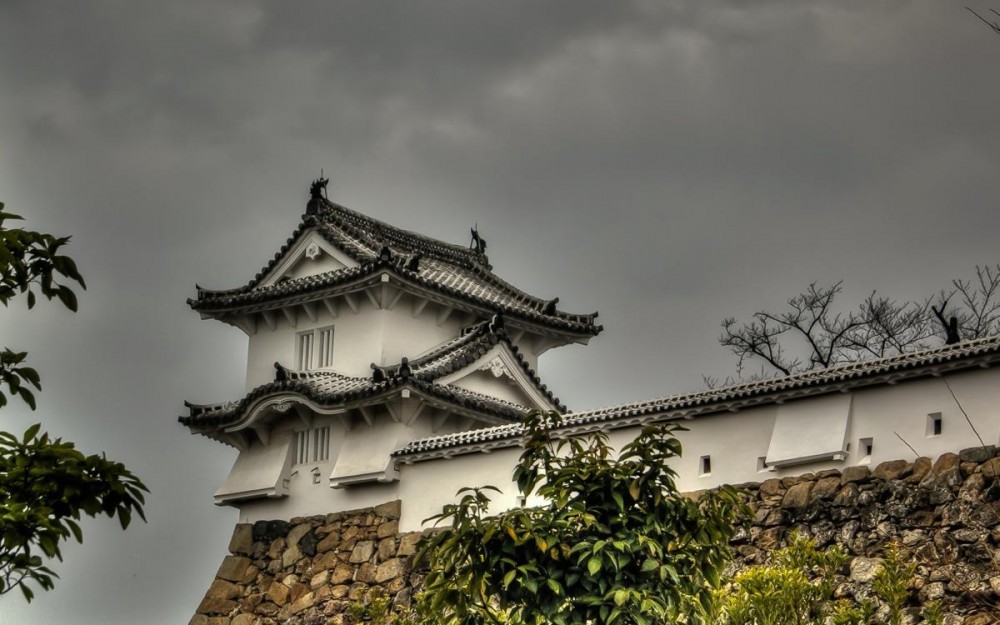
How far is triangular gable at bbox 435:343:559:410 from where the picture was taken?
23750 millimetres

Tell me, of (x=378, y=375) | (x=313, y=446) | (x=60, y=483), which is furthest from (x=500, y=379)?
(x=60, y=483)

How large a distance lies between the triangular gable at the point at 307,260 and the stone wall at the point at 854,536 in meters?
4.61

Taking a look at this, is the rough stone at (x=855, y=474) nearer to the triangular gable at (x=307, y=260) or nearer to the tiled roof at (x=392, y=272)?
the tiled roof at (x=392, y=272)

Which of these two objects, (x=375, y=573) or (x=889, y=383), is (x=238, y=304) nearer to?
(x=375, y=573)

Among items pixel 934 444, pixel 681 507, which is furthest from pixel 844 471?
pixel 681 507

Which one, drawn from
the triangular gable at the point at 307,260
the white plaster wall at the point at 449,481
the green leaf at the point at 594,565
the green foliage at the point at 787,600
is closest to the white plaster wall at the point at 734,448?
the white plaster wall at the point at 449,481

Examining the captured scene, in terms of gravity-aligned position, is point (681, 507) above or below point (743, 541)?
below

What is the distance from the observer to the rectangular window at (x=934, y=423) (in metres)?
17.0

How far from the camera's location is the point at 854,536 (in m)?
17.1

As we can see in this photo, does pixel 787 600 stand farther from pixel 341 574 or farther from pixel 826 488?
pixel 341 574

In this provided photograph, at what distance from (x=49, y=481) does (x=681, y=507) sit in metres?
5.01

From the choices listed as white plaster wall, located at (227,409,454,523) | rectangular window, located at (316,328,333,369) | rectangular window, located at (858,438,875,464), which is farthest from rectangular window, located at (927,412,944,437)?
rectangular window, located at (316,328,333,369)

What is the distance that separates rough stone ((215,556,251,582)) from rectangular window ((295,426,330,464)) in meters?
1.77

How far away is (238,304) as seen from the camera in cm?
2506
